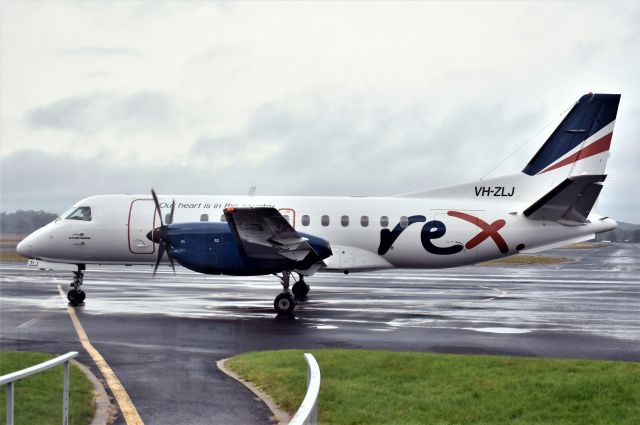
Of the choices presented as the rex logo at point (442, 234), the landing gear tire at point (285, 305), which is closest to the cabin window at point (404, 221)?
the rex logo at point (442, 234)

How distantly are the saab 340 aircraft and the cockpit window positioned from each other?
0.14 ft

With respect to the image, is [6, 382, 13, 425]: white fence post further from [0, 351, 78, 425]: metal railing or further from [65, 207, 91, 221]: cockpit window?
[65, 207, 91, 221]: cockpit window

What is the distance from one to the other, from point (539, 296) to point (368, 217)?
31.8ft

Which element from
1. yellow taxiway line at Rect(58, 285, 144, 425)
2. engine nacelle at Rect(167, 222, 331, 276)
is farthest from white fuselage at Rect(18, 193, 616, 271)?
yellow taxiway line at Rect(58, 285, 144, 425)

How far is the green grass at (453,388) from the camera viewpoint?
967 cm

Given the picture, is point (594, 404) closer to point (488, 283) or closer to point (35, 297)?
point (35, 297)

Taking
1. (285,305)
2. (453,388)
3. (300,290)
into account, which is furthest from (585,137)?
(453,388)

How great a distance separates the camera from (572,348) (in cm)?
1566

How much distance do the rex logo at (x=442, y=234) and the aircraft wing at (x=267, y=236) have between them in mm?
4198

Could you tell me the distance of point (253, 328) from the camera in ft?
63.4

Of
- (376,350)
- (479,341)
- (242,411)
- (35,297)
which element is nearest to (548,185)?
(479,341)

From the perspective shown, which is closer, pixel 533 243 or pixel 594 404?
pixel 594 404

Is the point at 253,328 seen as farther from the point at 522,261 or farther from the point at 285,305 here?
the point at 522,261

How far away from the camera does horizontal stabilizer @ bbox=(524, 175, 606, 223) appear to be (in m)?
22.3
